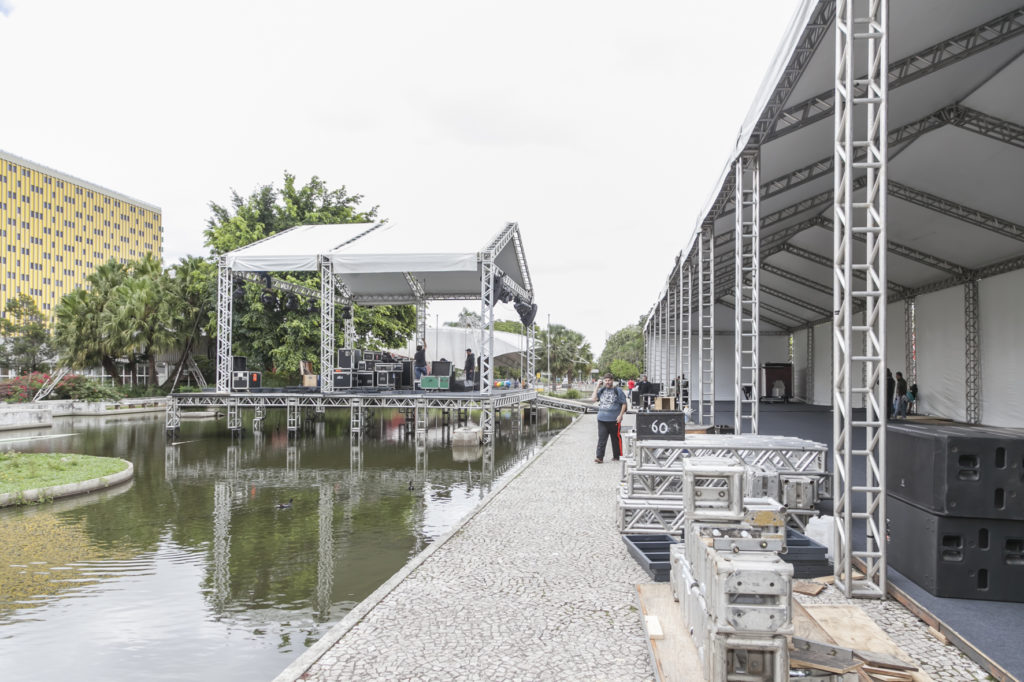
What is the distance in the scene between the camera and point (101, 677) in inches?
163

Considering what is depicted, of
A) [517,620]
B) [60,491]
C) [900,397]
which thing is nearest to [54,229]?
[60,491]

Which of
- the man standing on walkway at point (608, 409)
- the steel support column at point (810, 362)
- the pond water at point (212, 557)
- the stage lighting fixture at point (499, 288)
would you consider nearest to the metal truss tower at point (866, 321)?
the pond water at point (212, 557)

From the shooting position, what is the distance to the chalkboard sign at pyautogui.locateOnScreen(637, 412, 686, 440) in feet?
25.9

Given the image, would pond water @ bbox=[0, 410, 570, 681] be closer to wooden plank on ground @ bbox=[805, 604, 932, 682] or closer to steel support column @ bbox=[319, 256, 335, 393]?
wooden plank on ground @ bbox=[805, 604, 932, 682]

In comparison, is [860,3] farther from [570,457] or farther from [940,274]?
[940,274]

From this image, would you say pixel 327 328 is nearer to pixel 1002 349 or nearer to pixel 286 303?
pixel 286 303

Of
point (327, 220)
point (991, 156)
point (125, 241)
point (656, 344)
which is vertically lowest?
point (656, 344)

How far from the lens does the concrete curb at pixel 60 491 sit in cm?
945

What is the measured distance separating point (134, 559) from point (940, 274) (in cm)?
1972

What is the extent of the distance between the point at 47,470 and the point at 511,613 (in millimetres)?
10443

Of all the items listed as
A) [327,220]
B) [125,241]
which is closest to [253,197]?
[327,220]

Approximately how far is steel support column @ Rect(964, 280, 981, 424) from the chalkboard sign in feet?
42.7

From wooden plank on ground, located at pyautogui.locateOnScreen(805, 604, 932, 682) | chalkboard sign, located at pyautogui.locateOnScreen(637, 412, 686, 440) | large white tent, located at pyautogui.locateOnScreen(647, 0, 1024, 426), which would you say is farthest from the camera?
chalkboard sign, located at pyautogui.locateOnScreen(637, 412, 686, 440)

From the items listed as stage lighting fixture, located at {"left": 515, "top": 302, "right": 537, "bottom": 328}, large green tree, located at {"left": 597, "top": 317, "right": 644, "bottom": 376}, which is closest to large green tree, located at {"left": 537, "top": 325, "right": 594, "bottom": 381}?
large green tree, located at {"left": 597, "top": 317, "right": 644, "bottom": 376}
